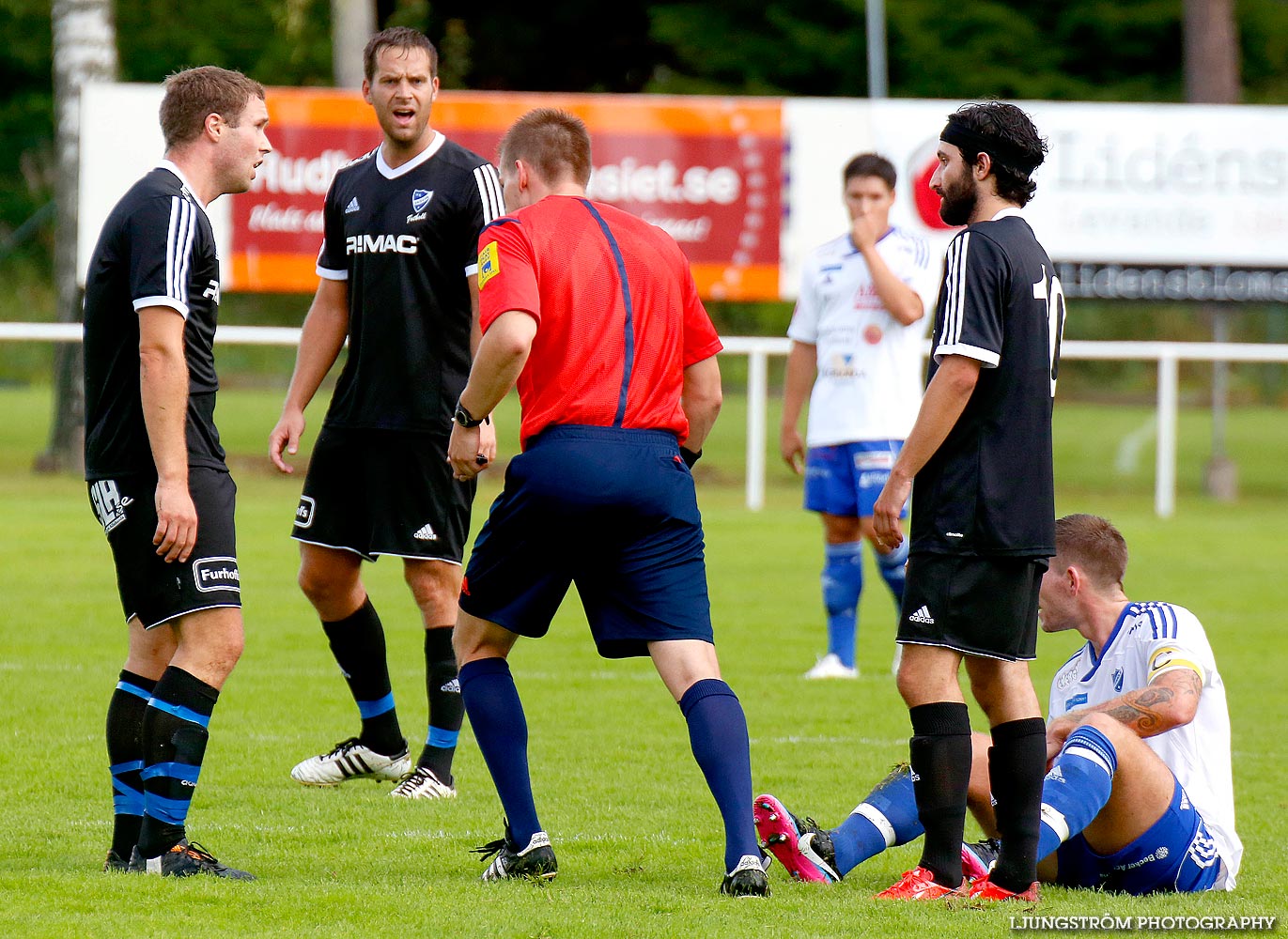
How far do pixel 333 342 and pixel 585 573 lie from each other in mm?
1987

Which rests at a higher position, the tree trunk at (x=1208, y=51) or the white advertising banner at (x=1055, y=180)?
the tree trunk at (x=1208, y=51)

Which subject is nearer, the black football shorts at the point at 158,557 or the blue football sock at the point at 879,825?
the black football shorts at the point at 158,557

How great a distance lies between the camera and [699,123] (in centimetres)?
1856

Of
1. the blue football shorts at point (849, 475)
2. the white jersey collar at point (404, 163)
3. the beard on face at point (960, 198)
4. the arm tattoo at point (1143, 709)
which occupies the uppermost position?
the white jersey collar at point (404, 163)

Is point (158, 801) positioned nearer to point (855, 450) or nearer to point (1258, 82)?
point (855, 450)

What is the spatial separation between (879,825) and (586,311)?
5.43 feet

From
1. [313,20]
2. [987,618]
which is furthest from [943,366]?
[313,20]

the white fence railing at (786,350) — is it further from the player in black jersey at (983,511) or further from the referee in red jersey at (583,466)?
the player in black jersey at (983,511)

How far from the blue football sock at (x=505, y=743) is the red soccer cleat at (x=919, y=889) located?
0.97 metres

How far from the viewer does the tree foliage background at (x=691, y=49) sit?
31.9m

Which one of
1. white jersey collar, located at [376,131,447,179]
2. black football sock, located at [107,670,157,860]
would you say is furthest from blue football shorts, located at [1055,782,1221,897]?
white jersey collar, located at [376,131,447,179]

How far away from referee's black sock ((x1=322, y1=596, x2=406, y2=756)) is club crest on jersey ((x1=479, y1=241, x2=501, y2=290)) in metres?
2.01

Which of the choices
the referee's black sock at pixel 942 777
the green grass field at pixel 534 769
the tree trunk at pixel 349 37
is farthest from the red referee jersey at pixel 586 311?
the tree trunk at pixel 349 37

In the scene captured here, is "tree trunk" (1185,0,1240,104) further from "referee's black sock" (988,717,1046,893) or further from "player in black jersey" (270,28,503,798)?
"referee's black sock" (988,717,1046,893)
